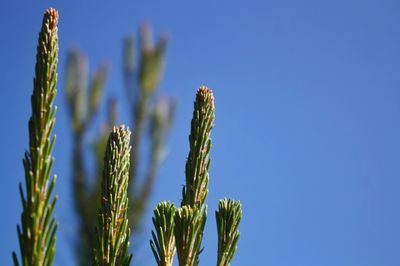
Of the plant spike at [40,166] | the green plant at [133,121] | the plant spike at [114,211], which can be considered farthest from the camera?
the green plant at [133,121]

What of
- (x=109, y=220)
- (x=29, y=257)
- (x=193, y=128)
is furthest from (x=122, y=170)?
(x=29, y=257)

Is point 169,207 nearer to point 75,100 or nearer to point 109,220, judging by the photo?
point 109,220

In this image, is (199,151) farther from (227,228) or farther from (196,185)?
(227,228)

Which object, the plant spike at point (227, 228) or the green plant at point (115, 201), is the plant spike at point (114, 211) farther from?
the plant spike at point (227, 228)

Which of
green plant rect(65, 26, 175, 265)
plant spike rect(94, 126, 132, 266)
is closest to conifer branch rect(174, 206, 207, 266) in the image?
plant spike rect(94, 126, 132, 266)

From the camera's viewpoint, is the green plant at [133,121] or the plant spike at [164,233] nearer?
the plant spike at [164,233]

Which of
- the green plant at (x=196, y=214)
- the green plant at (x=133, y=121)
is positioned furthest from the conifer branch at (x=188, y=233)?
the green plant at (x=133, y=121)

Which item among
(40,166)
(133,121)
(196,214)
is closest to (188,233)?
(196,214)
